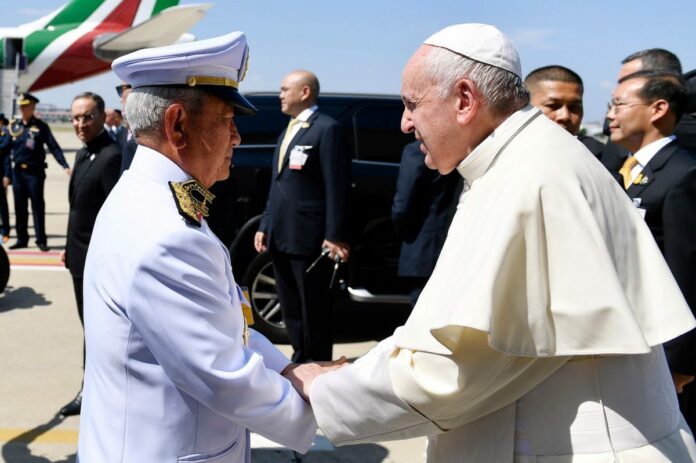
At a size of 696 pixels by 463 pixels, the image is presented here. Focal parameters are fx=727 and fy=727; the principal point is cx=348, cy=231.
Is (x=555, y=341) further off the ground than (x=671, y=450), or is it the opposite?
Answer: (x=555, y=341)

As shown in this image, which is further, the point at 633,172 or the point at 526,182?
the point at 633,172

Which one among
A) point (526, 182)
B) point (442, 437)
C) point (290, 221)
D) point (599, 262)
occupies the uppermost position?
point (526, 182)

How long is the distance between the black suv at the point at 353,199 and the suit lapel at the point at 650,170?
303 centimetres

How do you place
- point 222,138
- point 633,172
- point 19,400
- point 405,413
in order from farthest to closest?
point 19,400 < point 633,172 < point 222,138 < point 405,413

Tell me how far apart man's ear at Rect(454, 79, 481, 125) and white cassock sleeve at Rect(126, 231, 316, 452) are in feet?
2.10

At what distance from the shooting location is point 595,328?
1.40 m

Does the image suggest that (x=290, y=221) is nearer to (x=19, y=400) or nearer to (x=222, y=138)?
(x=19, y=400)

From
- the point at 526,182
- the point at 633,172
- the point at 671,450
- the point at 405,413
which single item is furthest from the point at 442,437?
the point at 633,172

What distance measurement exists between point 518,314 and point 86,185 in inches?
148

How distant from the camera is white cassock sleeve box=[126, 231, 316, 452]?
1559 mm

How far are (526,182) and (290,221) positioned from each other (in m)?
3.57

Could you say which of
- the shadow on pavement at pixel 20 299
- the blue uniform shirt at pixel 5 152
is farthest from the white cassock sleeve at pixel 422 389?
the blue uniform shirt at pixel 5 152

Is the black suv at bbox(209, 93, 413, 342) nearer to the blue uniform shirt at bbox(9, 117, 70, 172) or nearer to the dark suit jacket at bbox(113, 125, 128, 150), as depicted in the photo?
the dark suit jacket at bbox(113, 125, 128, 150)

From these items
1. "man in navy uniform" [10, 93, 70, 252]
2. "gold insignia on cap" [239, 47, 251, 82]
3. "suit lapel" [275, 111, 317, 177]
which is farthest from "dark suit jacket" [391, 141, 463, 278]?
"man in navy uniform" [10, 93, 70, 252]
